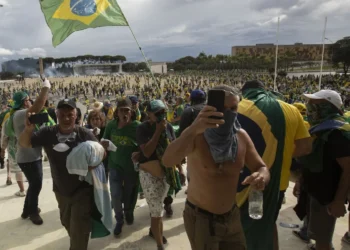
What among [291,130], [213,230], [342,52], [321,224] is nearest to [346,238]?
[321,224]

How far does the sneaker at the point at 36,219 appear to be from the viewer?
369cm

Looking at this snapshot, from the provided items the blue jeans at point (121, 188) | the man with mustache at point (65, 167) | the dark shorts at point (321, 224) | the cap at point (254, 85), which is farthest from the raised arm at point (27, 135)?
the dark shorts at point (321, 224)

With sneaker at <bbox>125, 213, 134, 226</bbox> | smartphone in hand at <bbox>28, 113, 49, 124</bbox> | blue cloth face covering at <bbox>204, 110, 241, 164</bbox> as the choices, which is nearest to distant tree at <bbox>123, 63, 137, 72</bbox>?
sneaker at <bbox>125, 213, 134, 226</bbox>

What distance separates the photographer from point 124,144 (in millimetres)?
3410

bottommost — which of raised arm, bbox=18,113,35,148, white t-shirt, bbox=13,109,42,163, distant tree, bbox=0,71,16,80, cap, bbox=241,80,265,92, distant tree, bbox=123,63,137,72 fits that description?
distant tree, bbox=0,71,16,80

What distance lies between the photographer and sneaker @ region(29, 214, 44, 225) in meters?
3.69

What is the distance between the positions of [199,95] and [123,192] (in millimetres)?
1412

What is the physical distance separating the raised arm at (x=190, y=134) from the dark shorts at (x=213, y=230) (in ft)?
1.29

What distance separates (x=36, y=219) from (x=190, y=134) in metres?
2.94

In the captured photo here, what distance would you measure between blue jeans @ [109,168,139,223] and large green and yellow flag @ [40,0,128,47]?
6.09ft

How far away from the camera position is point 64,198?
8.49 feet

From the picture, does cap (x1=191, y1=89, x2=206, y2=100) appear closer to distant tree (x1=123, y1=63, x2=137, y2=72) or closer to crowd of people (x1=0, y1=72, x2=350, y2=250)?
crowd of people (x1=0, y1=72, x2=350, y2=250)

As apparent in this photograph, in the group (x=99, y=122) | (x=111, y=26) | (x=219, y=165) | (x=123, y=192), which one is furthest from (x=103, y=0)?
(x=219, y=165)

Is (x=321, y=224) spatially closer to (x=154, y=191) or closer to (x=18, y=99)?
(x=154, y=191)
